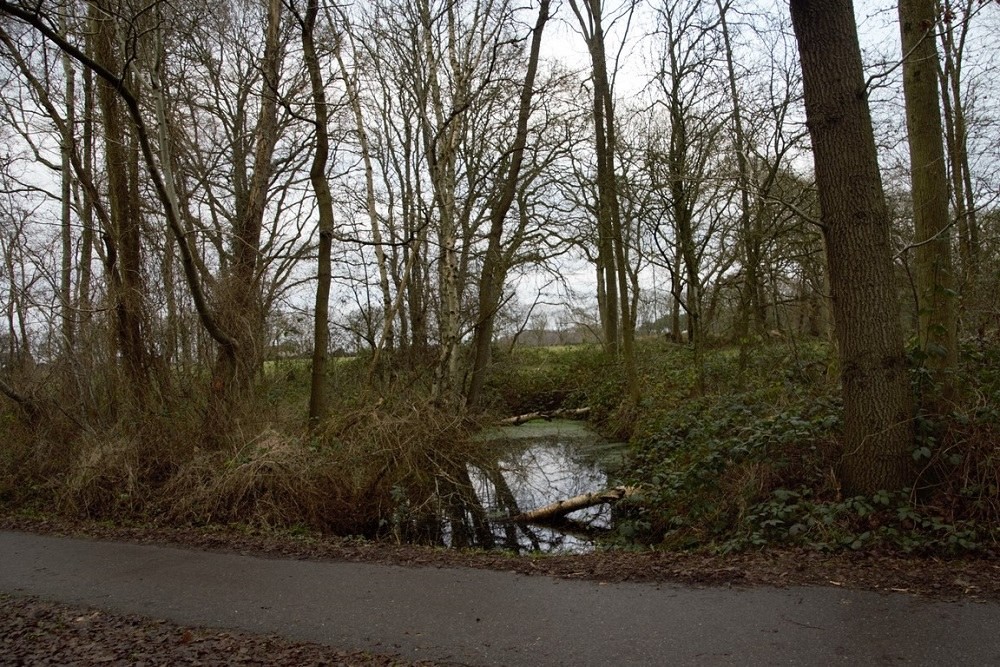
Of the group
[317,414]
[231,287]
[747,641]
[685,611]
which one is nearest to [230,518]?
[317,414]

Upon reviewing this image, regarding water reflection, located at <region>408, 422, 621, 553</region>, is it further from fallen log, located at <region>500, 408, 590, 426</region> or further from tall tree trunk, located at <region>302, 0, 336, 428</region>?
fallen log, located at <region>500, 408, 590, 426</region>

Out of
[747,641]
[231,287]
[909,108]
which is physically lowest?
[747,641]

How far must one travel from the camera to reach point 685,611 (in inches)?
198

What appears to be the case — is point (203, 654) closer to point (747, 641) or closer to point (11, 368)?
point (747, 641)

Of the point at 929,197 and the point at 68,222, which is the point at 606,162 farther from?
the point at 68,222

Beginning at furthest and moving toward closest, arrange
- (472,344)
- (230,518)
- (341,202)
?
(341,202) → (472,344) → (230,518)


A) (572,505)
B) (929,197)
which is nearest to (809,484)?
(929,197)

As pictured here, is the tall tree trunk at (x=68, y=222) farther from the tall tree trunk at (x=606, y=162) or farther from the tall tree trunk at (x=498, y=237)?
the tall tree trunk at (x=606, y=162)

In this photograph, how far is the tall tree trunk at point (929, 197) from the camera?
7402 millimetres

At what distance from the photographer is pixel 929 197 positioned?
766 centimetres

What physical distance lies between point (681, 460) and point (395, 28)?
1028 cm

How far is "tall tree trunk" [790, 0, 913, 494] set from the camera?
661 centimetres

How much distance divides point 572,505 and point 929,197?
241 inches

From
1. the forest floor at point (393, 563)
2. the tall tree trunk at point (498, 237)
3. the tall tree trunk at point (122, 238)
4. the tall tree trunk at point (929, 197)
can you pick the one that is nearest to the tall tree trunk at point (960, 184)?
the tall tree trunk at point (929, 197)
